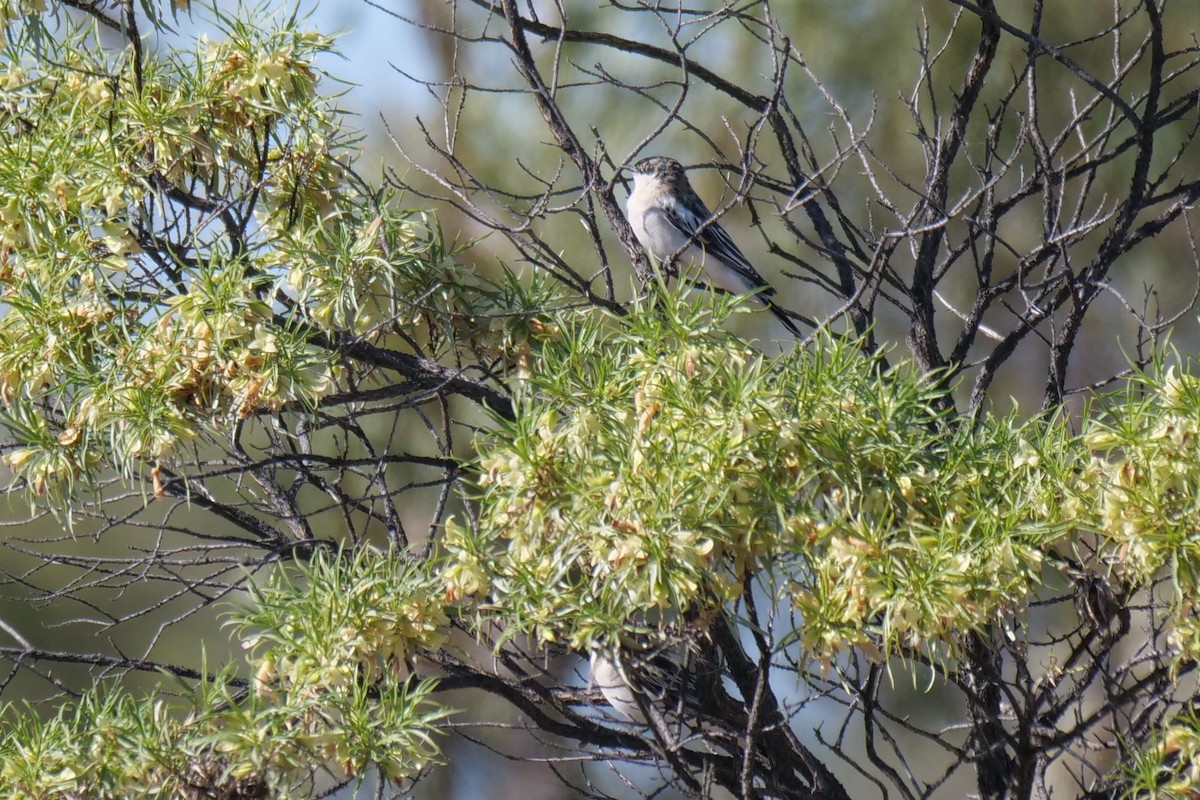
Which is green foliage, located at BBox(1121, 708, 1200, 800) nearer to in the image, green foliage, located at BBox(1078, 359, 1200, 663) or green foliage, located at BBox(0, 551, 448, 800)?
green foliage, located at BBox(1078, 359, 1200, 663)

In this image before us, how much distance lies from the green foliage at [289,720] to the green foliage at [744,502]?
16 centimetres

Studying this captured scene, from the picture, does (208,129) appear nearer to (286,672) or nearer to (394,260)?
(394,260)

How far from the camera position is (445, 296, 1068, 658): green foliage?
1855 mm

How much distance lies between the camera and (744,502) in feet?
6.23

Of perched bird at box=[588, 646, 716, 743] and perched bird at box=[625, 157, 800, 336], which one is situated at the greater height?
perched bird at box=[625, 157, 800, 336]

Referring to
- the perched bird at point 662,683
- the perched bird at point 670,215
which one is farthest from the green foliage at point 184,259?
the perched bird at point 670,215

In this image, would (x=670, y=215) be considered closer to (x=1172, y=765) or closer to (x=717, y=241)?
(x=717, y=241)

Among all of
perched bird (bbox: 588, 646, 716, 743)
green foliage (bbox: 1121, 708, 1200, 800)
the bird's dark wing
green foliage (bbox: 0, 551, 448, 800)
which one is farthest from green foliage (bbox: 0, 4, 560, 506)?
the bird's dark wing

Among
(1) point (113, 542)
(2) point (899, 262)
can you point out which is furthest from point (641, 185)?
(1) point (113, 542)

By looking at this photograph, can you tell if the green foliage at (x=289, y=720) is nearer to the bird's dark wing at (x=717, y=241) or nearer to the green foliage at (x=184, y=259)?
the green foliage at (x=184, y=259)

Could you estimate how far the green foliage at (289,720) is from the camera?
1.94 meters

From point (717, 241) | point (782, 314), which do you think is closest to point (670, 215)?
point (717, 241)

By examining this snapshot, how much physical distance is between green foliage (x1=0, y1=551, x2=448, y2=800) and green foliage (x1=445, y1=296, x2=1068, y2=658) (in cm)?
16

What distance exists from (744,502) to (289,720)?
2.74 ft
